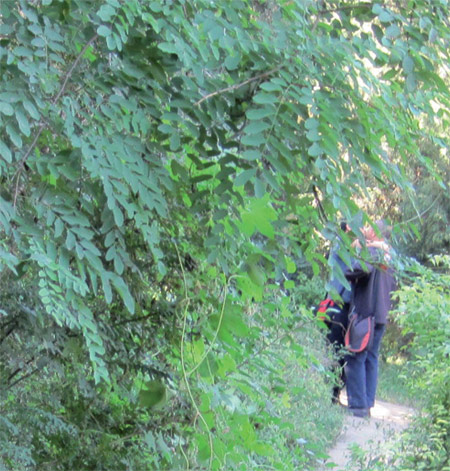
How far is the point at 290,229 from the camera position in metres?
2.37

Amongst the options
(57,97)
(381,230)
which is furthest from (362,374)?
(57,97)

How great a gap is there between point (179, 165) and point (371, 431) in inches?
224

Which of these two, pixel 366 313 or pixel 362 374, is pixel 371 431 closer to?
pixel 362 374

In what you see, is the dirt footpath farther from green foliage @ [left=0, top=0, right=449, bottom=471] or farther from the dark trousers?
green foliage @ [left=0, top=0, right=449, bottom=471]

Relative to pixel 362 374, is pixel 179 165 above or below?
above

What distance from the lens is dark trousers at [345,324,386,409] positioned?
7816 mm

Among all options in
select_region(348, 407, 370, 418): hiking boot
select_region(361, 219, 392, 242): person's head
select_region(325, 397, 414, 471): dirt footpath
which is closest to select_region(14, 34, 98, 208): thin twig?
select_region(361, 219, 392, 242): person's head

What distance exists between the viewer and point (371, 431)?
7402mm

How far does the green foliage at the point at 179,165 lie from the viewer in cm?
186

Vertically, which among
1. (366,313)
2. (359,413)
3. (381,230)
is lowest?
(359,413)

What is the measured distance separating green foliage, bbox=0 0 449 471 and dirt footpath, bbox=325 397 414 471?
311cm

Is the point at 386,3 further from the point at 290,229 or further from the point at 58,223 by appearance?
the point at 58,223

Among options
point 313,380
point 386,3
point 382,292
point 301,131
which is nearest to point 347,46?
point 301,131

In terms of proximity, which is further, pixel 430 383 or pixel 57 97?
pixel 430 383
